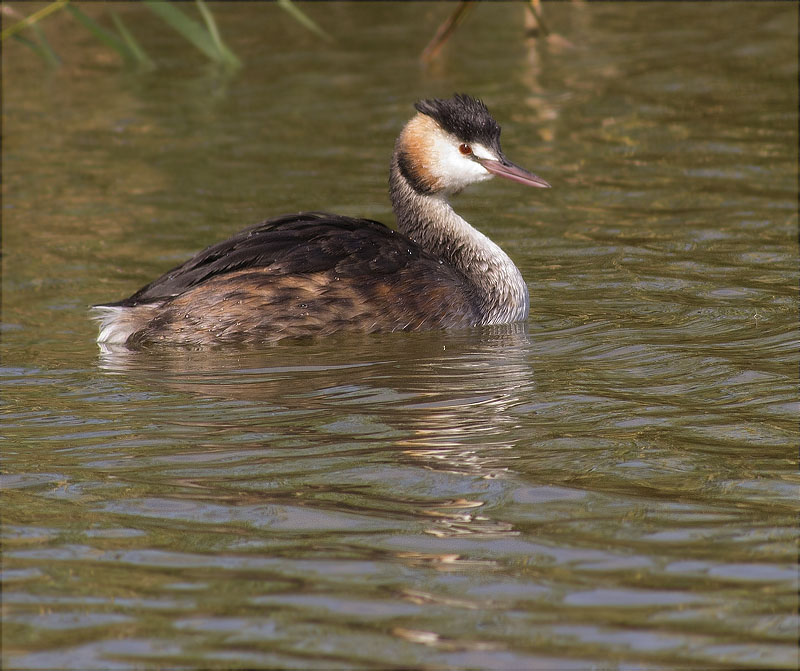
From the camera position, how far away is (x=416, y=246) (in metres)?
7.62

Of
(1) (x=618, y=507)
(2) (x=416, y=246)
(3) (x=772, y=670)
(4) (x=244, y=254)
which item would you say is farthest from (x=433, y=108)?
(3) (x=772, y=670)

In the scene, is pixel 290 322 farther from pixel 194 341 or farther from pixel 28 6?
pixel 28 6

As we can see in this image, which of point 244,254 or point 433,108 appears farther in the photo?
Result: point 433,108

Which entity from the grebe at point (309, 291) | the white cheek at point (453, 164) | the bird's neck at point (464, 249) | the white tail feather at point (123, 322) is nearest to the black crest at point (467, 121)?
the white cheek at point (453, 164)

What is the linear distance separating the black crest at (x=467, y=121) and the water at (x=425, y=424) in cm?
99

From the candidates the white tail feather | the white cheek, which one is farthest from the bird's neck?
the white tail feather

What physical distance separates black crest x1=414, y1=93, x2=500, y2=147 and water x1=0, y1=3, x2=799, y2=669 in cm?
99

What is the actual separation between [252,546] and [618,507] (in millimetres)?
1174

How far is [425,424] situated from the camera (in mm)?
5434

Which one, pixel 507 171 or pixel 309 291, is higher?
pixel 507 171

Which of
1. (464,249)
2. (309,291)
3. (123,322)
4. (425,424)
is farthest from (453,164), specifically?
(425,424)

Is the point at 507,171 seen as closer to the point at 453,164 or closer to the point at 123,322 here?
the point at 453,164

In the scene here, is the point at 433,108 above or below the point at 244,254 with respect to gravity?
above

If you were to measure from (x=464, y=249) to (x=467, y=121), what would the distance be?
0.73m
